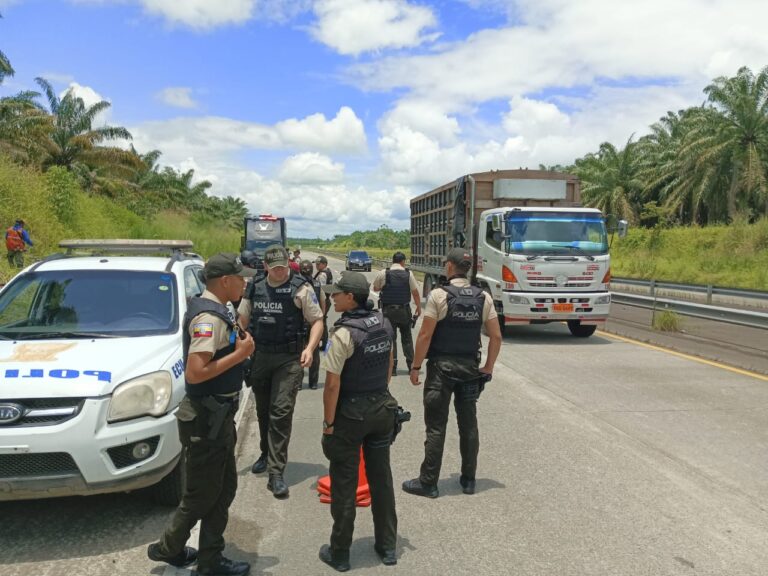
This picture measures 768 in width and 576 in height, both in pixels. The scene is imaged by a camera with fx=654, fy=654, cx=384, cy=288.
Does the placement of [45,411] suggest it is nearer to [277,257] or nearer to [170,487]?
[170,487]

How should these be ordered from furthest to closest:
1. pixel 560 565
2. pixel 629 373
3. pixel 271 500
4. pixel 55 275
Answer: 1. pixel 629 373
2. pixel 55 275
3. pixel 271 500
4. pixel 560 565

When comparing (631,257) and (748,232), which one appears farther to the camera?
(631,257)

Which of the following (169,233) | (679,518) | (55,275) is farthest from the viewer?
(169,233)

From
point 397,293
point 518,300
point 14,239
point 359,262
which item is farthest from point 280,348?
point 359,262

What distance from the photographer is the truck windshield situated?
12133 millimetres

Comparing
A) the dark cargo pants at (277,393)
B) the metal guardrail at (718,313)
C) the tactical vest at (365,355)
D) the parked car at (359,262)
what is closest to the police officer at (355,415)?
the tactical vest at (365,355)

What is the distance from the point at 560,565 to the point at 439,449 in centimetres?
131

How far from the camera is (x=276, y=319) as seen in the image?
5.20 meters

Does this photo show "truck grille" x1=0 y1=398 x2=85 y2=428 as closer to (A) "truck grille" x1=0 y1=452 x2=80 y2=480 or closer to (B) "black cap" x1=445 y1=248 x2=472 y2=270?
(A) "truck grille" x1=0 y1=452 x2=80 y2=480

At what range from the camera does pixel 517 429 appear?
21.6 ft

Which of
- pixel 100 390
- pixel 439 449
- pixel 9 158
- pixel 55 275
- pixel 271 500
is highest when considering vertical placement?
pixel 9 158

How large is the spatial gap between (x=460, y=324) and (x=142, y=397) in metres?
2.31

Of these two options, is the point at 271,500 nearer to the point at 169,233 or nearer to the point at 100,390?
the point at 100,390

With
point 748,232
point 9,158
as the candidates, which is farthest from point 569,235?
point 748,232
